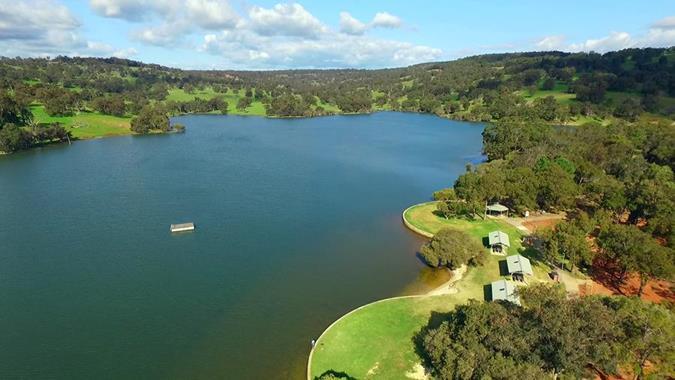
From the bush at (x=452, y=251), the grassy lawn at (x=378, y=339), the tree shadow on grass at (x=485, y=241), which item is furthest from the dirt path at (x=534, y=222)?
the grassy lawn at (x=378, y=339)

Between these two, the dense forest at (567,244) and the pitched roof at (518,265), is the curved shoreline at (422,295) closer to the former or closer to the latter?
the dense forest at (567,244)

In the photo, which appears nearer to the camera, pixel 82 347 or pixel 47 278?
pixel 82 347

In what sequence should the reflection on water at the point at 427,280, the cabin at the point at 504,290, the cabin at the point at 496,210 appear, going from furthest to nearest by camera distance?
the cabin at the point at 496,210 → the reflection on water at the point at 427,280 → the cabin at the point at 504,290

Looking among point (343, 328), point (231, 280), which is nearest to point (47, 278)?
point (231, 280)

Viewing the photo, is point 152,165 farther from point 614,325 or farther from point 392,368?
point 614,325

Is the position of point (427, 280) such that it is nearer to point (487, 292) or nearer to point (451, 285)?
point (451, 285)

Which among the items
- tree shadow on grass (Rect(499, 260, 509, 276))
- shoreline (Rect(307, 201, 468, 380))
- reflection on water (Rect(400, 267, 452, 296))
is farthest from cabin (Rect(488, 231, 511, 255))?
reflection on water (Rect(400, 267, 452, 296))
